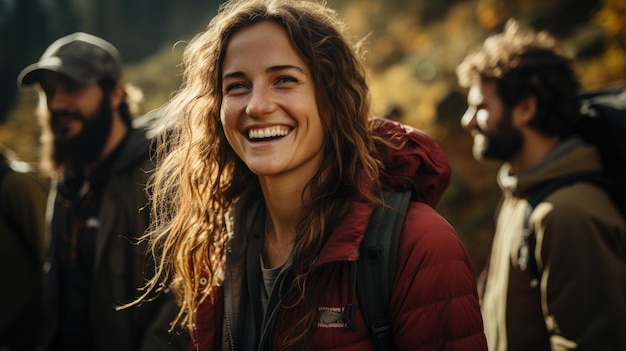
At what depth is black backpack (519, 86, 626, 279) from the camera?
3.06 metres

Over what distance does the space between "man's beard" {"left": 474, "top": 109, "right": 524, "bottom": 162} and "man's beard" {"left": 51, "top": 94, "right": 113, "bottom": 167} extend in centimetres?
304

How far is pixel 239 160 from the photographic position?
2604 mm

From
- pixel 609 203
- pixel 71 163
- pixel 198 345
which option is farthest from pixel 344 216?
pixel 71 163

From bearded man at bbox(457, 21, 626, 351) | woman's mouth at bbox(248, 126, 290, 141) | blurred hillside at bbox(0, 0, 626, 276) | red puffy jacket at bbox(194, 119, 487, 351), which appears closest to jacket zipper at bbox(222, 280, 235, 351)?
red puffy jacket at bbox(194, 119, 487, 351)

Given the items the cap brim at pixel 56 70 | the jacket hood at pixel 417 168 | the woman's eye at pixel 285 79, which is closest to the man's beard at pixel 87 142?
the cap brim at pixel 56 70

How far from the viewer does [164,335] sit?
317 cm

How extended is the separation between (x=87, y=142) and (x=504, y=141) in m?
3.22

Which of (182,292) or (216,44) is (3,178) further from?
(216,44)

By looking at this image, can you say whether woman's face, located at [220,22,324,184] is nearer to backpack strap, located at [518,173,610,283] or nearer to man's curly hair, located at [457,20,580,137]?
backpack strap, located at [518,173,610,283]

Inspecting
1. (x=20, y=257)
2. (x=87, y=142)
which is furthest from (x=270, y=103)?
(x=20, y=257)

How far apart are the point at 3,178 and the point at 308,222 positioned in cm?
347

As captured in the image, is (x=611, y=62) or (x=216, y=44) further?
(x=611, y=62)

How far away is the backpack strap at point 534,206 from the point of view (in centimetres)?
304

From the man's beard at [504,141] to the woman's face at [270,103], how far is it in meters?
2.00
